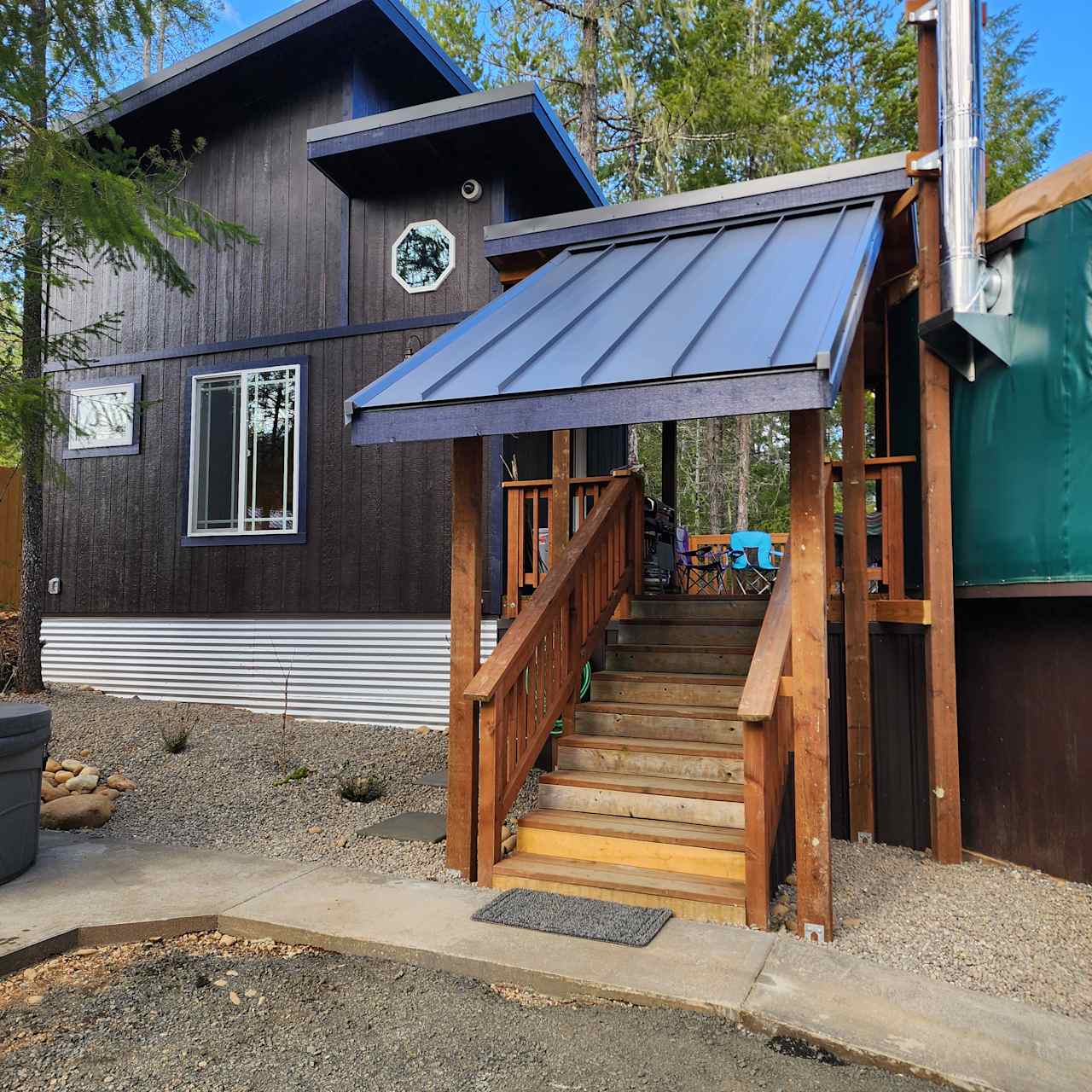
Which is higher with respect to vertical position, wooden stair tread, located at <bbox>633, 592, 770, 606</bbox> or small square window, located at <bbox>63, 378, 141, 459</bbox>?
small square window, located at <bbox>63, 378, 141, 459</bbox>

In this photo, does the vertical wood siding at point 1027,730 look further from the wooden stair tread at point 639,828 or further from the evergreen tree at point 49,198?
the evergreen tree at point 49,198

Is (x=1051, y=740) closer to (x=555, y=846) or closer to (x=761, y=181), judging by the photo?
(x=555, y=846)

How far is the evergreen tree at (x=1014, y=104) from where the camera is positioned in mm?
17516

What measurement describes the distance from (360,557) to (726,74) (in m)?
11.1

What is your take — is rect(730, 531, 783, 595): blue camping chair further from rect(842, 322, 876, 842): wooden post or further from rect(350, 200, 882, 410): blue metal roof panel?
rect(350, 200, 882, 410): blue metal roof panel

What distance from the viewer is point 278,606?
27.0 ft

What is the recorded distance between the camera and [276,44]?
8.26 meters

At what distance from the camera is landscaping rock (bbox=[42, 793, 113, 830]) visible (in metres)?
5.09

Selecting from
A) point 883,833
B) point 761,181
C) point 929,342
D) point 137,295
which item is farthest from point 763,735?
point 137,295

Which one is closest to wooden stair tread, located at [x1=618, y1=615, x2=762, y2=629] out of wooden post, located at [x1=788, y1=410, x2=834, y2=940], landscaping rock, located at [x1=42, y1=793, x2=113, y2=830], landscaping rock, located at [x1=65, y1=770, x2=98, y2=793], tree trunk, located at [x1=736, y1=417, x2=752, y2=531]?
wooden post, located at [x1=788, y1=410, x2=834, y2=940]

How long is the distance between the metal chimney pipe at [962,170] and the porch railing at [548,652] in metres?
2.41

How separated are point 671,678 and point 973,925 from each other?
2017 mm

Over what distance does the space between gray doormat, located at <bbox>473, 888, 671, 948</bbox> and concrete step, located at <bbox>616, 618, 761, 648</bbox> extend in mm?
2149

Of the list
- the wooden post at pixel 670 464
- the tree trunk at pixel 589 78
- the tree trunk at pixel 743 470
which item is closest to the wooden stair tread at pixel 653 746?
the wooden post at pixel 670 464
